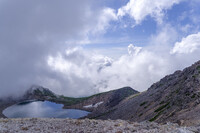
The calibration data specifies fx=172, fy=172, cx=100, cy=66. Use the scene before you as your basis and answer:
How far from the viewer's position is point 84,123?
3400 centimetres

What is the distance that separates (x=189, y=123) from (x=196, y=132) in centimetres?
1915

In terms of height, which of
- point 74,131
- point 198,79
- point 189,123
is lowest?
point 189,123

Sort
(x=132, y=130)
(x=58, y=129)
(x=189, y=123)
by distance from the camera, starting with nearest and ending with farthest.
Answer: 1. (x=132, y=130)
2. (x=58, y=129)
3. (x=189, y=123)

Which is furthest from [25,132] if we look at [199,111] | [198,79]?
[198,79]

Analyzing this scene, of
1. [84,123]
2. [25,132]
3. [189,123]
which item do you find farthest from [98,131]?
[189,123]

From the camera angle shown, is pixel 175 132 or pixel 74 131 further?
pixel 74 131

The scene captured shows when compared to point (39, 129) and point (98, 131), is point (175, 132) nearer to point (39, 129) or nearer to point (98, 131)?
point (98, 131)

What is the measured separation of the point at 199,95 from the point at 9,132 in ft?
235

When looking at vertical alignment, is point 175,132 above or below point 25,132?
below

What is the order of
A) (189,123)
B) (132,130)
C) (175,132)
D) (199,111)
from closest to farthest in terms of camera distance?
1. (175,132)
2. (132,130)
3. (189,123)
4. (199,111)

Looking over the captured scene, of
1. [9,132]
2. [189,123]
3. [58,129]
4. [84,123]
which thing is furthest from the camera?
[189,123]

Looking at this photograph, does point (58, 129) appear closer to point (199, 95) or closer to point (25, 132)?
point (25, 132)

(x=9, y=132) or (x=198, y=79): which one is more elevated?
(x=198, y=79)

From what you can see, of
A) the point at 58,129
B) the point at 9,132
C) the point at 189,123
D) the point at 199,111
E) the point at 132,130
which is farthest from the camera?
the point at 199,111
